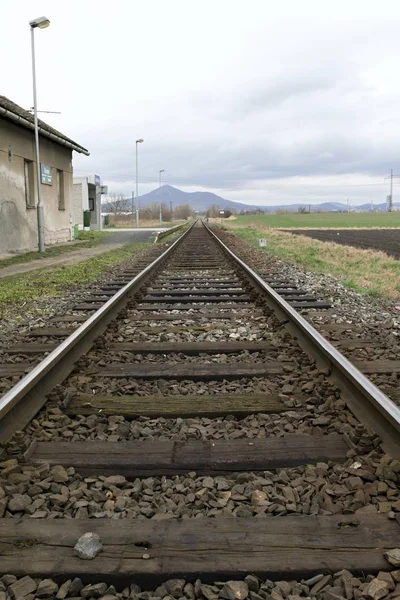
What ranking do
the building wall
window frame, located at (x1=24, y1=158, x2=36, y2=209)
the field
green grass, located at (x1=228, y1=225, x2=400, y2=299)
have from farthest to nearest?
the field → window frame, located at (x1=24, y1=158, x2=36, y2=209) → the building wall → green grass, located at (x1=228, y1=225, x2=400, y2=299)

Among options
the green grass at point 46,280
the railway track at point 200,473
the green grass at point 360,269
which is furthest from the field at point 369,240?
the railway track at point 200,473

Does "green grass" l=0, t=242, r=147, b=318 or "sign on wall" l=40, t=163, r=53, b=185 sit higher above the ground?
"sign on wall" l=40, t=163, r=53, b=185

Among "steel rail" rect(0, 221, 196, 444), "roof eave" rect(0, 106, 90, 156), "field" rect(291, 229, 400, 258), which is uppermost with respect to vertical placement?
"roof eave" rect(0, 106, 90, 156)

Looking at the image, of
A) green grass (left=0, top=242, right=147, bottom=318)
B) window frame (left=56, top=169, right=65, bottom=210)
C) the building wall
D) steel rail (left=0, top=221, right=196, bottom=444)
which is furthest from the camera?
window frame (left=56, top=169, right=65, bottom=210)

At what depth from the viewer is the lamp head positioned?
55.1 feet

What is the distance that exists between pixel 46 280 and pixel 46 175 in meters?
12.1

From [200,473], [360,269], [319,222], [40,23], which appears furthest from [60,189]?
[319,222]

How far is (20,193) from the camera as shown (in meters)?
19.0

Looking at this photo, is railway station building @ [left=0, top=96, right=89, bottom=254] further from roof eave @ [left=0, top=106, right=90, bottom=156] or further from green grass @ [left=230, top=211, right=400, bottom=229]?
green grass @ [left=230, top=211, right=400, bottom=229]

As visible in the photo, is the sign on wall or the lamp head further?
the sign on wall

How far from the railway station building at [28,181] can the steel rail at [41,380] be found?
1318 centimetres

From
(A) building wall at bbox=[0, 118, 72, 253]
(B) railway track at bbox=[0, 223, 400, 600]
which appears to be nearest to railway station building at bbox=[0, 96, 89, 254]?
(A) building wall at bbox=[0, 118, 72, 253]

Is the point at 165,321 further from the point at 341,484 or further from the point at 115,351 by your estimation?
the point at 341,484

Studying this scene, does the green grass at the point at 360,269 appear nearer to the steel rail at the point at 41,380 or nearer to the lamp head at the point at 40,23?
the steel rail at the point at 41,380
